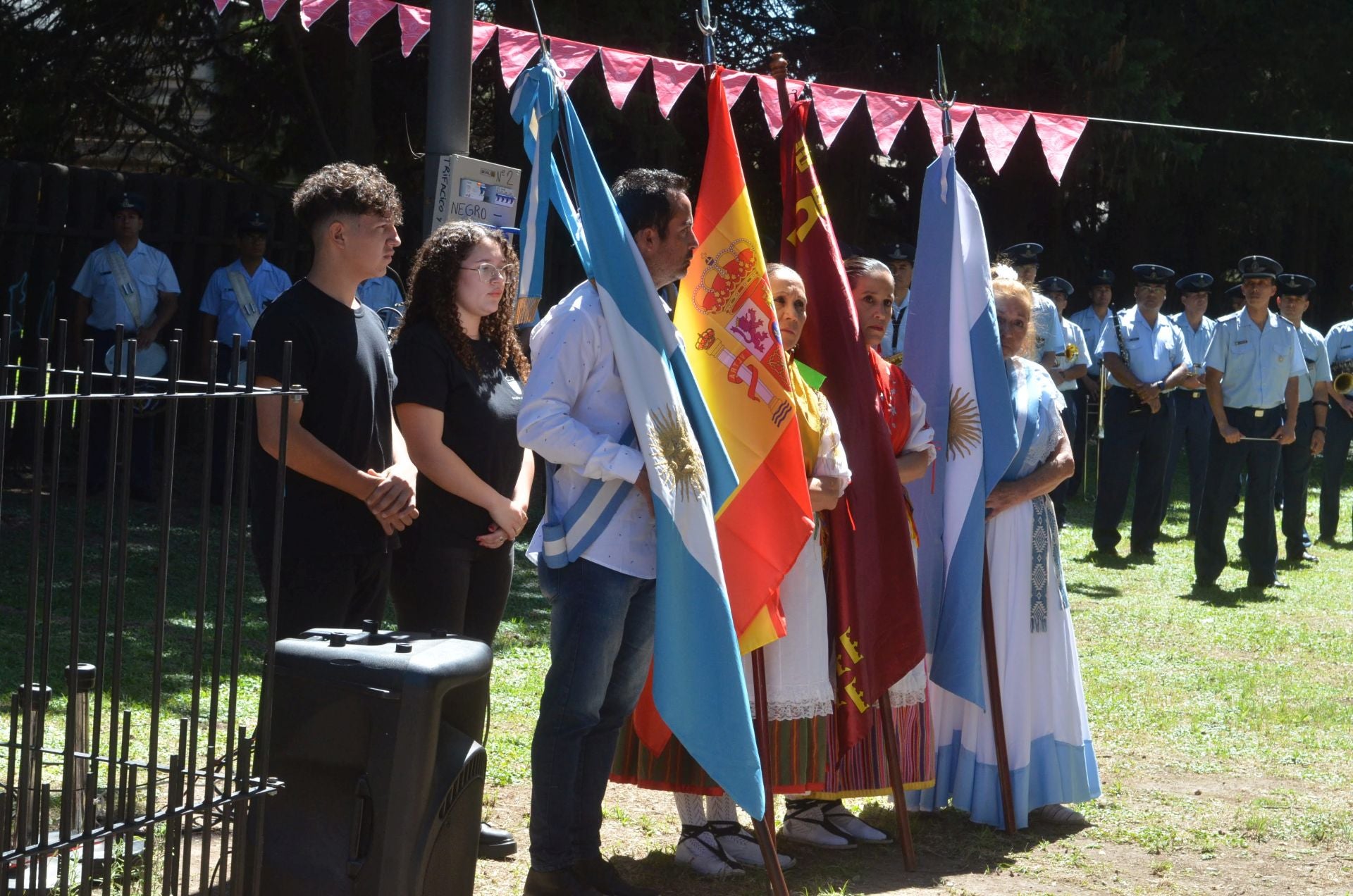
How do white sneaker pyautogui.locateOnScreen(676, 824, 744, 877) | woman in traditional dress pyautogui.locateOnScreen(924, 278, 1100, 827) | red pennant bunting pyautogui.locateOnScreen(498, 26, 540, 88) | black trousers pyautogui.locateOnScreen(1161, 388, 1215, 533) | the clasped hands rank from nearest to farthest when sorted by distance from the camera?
the clasped hands → white sneaker pyautogui.locateOnScreen(676, 824, 744, 877) → woman in traditional dress pyautogui.locateOnScreen(924, 278, 1100, 827) → red pennant bunting pyautogui.locateOnScreen(498, 26, 540, 88) → black trousers pyautogui.locateOnScreen(1161, 388, 1215, 533)

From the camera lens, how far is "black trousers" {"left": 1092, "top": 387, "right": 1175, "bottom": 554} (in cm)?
1183

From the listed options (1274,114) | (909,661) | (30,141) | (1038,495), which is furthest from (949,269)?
(1274,114)

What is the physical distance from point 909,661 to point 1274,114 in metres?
17.1

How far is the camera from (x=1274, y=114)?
19.6m

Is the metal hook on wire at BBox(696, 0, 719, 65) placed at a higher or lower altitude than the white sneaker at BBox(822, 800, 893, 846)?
higher

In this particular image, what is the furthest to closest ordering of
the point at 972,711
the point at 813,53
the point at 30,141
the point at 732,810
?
the point at 813,53
the point at 30,141
the point at 972,711
the point at 732,810

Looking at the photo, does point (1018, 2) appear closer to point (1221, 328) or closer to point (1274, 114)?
point (1221, 328)

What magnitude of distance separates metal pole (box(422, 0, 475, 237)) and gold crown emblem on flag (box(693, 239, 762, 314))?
1068 mm

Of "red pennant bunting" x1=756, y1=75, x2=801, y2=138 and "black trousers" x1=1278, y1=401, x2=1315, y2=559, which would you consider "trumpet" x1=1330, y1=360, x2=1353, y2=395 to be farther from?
"red pennant bunting" x1=756, y1=75, x2=801, y2=138

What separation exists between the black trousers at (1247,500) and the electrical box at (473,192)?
684 centimetres

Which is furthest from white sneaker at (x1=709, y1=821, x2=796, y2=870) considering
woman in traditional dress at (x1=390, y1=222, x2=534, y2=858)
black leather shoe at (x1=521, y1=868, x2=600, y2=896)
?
woman in traditional dress at (x1=390, y1=222, x2=534, y2=858)

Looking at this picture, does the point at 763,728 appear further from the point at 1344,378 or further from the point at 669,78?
the point at 1344,378

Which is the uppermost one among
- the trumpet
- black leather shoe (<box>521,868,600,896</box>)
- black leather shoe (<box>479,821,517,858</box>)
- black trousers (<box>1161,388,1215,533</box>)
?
the trumpet

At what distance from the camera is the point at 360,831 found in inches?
128
